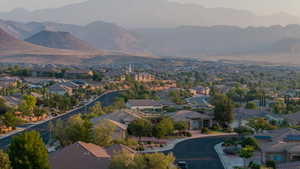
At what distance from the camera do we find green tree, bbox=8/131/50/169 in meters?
23.4

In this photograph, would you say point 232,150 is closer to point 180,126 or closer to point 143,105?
point 180,126

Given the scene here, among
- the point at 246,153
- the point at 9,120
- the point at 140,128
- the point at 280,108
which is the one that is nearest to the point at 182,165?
the point at 246,153

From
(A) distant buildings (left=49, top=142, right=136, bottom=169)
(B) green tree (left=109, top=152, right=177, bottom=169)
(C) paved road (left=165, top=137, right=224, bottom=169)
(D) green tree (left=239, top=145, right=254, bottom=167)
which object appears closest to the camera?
(B) green tree (left=109, top=152, right=177, bottom=169)

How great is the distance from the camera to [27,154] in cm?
2356

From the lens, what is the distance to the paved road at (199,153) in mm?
31344

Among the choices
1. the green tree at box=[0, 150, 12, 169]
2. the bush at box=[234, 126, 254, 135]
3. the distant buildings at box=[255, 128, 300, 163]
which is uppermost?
the green tree at box=[0, 150, 12, 169]

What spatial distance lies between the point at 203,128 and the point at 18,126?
53.9 feet

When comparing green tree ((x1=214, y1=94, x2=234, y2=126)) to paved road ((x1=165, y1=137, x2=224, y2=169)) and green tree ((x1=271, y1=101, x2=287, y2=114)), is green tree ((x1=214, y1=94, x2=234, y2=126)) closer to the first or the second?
paved road ((x1=165, y1=137, x2=224, y2=169))

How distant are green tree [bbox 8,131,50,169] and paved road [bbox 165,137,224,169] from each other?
33.6ft

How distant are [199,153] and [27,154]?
14475 millimetres

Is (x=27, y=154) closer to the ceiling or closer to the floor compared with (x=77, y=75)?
closer to the ceiling

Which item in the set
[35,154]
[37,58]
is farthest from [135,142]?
[37,58]

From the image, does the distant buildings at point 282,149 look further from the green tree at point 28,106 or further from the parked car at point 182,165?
the green tree at point 28,106

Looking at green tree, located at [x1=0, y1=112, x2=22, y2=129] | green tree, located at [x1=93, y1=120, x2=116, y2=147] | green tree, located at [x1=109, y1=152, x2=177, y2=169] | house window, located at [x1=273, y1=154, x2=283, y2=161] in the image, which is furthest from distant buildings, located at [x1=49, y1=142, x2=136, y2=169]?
green tree, located at [x1=0, y1=112, x2=22, y2=129]
